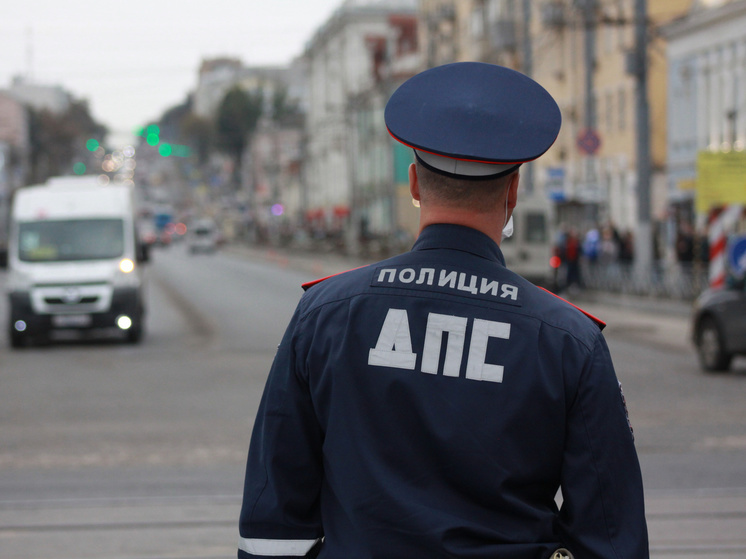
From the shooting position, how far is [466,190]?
2.50 m

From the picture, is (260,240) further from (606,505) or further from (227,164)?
(606,505)

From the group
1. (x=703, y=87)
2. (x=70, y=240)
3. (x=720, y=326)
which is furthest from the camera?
(x=703, y=87)

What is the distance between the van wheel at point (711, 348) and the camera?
14938 mm

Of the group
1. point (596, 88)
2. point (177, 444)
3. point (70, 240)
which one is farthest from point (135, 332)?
point (596, 88)

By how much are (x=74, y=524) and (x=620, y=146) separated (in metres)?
40.4

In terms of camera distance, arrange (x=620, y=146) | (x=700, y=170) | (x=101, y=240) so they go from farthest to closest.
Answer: (x=620, y=146), (x=700, y=170), (x=101, y=240)

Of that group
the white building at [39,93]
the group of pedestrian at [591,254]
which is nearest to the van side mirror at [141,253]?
the group of pedestrian at [591,254]

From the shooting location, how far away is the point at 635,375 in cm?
1489

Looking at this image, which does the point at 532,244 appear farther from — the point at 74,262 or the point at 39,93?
the point at 39,93

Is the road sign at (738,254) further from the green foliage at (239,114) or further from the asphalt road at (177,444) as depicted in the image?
the green foliage at (239,114)

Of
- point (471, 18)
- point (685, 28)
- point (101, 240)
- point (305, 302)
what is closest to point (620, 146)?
point (685, 28)

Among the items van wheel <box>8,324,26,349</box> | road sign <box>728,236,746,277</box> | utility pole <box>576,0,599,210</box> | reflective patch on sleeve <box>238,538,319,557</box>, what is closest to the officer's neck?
reflective patch on sleeve <box>238,538,319,557</box>

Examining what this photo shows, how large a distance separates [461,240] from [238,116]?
523ft

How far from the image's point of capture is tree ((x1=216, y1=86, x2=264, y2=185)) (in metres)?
158
